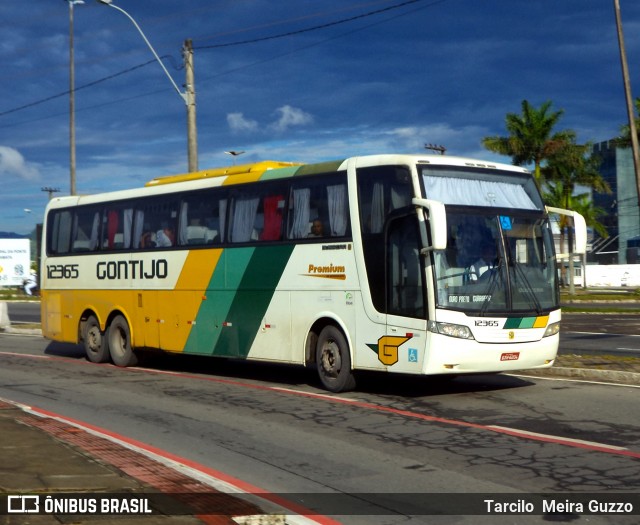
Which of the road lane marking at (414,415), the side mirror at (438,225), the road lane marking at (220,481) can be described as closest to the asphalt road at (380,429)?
the road lane marking at (414,415)

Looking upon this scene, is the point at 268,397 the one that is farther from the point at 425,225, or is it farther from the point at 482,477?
the point at 482,477

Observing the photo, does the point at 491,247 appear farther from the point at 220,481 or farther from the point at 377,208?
the point at 220,481

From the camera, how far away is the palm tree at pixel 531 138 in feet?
190

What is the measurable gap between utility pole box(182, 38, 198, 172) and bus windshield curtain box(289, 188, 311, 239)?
34.7 ft

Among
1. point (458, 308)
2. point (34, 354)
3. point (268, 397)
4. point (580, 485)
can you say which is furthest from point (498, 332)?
point (34, 354)

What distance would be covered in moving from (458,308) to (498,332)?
0.71m

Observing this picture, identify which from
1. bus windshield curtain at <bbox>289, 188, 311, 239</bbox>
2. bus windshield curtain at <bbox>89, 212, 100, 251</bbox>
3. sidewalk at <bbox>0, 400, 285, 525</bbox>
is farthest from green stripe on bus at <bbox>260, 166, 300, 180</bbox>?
sidewalk at <bbox>0, 400, 285, 525</bbox>

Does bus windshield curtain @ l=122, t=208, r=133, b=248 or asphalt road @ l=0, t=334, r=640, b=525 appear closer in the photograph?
asphalt road @ l=0, t=334, r=640, b=525

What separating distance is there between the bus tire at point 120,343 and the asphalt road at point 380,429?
171 cm

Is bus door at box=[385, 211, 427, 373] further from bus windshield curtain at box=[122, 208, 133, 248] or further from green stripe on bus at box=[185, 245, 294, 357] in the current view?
bus windshield curtain at box=[122, 208, 133, 248]

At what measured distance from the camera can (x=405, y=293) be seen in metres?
13.1

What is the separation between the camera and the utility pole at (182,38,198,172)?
82.9 feet

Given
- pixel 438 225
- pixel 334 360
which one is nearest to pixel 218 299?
pixel 334 360

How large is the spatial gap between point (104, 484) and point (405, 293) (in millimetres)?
6581
